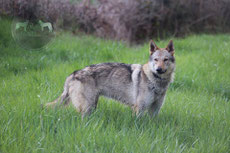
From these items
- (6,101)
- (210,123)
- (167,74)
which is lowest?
(210,123)

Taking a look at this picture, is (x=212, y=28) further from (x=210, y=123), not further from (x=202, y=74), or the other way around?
(x=210, y=123)

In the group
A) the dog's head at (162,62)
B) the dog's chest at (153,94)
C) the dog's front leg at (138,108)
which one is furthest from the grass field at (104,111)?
the dog's head at (162,62)

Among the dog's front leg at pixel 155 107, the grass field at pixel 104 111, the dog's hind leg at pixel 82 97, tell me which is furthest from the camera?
the dog's front leg at pixel 155 107

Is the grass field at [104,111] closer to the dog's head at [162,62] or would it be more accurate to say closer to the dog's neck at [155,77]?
the dog's neck at [155,77]

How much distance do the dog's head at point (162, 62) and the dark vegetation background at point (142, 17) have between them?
5.13m

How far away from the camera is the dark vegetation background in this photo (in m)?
9.87

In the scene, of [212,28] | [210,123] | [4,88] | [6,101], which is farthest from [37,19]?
[212,28]

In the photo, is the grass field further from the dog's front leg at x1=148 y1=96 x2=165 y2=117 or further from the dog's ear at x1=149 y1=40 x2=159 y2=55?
the dog's ear at x1=149 y1=40 x2=159 y2=55

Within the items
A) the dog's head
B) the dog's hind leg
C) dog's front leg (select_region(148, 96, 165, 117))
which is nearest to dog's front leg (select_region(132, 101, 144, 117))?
dog's front leg (select_region(148, 96, 165, 117))

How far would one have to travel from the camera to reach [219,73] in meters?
6.37

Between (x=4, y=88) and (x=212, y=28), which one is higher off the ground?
(x=212, y=28)

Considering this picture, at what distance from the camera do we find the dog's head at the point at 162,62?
4066 mm

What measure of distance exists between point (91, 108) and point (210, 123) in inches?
77.1

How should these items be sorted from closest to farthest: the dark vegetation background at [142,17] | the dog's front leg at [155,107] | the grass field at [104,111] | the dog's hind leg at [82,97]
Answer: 1. the grass field at [104,111]
2. the dog's hind leg at [82,97]
3. the dog's front leg at [155,107]
4. the dark vegetation background at [142,17]
